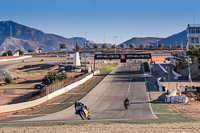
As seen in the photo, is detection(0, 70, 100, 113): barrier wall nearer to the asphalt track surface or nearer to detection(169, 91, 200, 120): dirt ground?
the asphalt track surface

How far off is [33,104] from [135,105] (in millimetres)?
13165

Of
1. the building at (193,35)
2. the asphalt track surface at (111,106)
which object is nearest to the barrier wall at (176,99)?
the asphalt track surface at (111,106)

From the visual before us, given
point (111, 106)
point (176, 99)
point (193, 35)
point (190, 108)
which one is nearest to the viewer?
point (190, 108)

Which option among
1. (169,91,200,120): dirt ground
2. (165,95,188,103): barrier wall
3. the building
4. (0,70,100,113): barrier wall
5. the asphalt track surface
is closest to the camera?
the asphalt track surface

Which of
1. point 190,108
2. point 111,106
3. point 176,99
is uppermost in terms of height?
point 176,99

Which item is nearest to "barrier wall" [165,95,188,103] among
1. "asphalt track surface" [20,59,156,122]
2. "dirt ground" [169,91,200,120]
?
"dirt ground" [169,91,200,120]

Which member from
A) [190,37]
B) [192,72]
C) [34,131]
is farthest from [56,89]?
[190,37]

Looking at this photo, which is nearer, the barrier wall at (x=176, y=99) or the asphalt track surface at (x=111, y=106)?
the asphalt track surface at (x=111, y=106)

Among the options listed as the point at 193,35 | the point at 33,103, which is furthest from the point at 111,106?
the point at 193,35

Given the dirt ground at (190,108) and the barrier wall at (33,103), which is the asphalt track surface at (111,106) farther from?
the barrier wall at (33,103)

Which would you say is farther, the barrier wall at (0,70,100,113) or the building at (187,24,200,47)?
the building at (187,24,200,47)

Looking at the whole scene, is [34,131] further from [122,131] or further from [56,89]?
[56,89]

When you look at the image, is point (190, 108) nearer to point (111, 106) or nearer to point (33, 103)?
point (111, 106)

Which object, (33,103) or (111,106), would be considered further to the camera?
(33,103)
